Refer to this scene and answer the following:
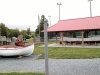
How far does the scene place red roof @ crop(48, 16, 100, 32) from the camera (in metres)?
38.2

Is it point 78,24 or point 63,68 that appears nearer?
point 63,68

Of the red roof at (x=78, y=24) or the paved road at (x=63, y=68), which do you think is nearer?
the paved road at (x=63, y=68)

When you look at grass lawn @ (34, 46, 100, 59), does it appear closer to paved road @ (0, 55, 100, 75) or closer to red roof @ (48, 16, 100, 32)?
paved road @ (0, 55, 100, 75)

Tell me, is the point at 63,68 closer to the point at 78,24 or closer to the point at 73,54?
the point at 73,54

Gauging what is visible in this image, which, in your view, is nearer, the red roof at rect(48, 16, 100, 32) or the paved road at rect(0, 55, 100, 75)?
the paved road at rect(0, 55, 100, 75)

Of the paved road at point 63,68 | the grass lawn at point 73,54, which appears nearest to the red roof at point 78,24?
the grass lawn at point 73,54

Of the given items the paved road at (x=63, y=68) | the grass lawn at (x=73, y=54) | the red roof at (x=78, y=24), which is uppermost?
the red roof at (x=78, y=24)

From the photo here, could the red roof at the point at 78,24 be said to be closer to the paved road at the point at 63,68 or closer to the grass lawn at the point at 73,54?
the grass lawn at the point at 73,54

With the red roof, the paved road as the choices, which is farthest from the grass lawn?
the red roof

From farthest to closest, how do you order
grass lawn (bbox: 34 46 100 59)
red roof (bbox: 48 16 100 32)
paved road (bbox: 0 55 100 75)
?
red roof (bbox: 48 16 100 32) < grass lawn (bbox: 34 46 100 59) < paved road (bbox: 0 55 100 75)

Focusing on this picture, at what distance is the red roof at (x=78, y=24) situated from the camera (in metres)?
38.2

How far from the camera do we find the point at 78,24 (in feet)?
134

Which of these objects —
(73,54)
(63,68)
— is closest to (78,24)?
(73,54)

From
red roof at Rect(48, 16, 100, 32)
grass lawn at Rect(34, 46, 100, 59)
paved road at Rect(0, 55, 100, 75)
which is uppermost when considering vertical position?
red roof at Rect(48, 16, 100, 32)
